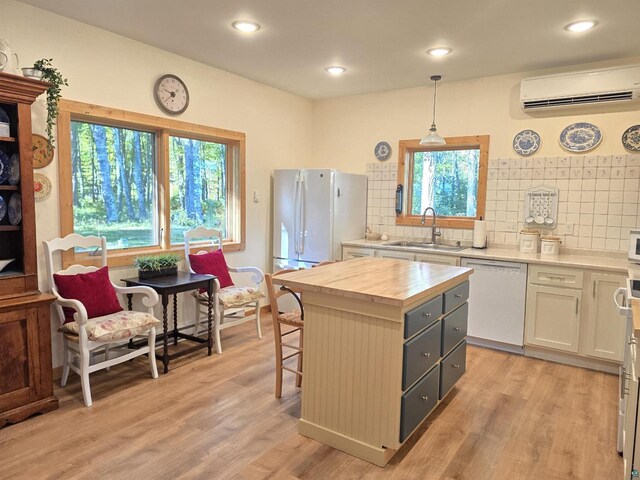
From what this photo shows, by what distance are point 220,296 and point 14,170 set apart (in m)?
1.71

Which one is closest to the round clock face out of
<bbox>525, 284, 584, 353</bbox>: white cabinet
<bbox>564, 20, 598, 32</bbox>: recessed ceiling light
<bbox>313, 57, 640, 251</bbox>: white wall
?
<bbox>313, 57, 640, 251</bbox>: white wall

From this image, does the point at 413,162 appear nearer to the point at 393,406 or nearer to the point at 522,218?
the point at 522,218

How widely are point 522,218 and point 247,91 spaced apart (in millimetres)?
3045

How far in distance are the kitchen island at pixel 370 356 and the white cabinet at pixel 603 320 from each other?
1585 mm

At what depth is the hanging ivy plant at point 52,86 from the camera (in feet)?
9.05

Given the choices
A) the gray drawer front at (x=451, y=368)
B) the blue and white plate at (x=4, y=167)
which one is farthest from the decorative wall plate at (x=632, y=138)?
the blue and white plate at (x=4, y=167)

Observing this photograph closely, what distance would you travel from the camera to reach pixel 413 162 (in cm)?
490

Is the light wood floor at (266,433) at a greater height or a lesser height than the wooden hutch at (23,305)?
lesser

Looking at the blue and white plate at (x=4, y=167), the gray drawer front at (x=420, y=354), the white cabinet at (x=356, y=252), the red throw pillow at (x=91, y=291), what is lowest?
the gray drawer front at (x=420, y=354)

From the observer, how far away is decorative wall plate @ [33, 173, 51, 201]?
2926mm

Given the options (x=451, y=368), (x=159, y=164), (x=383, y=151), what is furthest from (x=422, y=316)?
(x=383, y=151)

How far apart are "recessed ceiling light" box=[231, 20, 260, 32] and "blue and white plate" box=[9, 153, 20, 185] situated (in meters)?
1.66

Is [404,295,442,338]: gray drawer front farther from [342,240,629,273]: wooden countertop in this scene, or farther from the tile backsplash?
the tile backsplash

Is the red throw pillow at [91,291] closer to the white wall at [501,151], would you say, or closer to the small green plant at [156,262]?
the small green plant at [156,262]
